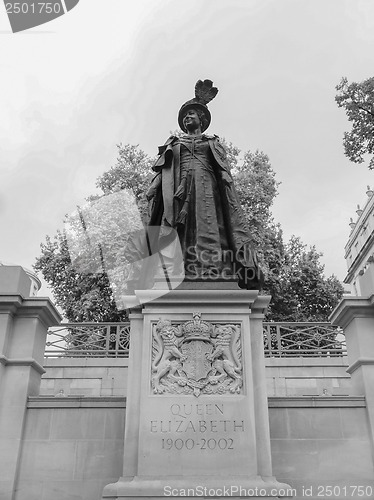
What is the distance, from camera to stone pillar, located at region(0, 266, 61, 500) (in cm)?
655

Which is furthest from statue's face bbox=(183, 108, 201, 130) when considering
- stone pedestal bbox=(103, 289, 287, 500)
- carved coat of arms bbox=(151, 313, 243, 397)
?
carved coat of arms bbox=(151, 313, 243, 397)

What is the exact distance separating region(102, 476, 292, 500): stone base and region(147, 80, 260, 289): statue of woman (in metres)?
2.61

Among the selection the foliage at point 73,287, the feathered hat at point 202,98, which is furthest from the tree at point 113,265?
the feathered hat at point 202,98

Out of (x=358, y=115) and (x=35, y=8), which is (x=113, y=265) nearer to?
(x=358, y=115)

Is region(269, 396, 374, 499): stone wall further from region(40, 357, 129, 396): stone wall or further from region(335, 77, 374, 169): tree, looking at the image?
region(335, 77, 374, 169): tree

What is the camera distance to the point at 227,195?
7867 mm

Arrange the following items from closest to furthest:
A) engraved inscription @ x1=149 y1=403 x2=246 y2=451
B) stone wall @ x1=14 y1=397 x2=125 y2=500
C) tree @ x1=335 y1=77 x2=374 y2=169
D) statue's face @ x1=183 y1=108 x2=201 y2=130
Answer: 1. engraved inscription @ x1=149 y1=403 x2=246 y2=451
2. stone wall @ x1=14 y1=397 x2=125 y2=500
3. statue's face @ x1=183 y1=108 x2=201 y2=130
4. tree @ x1=335 y1=77 x2=374 y2=169

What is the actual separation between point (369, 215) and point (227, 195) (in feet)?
167

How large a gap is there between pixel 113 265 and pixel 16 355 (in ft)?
50.9

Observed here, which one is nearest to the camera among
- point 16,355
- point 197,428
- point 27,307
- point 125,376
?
point 197,428

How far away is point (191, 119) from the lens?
28.1 ft

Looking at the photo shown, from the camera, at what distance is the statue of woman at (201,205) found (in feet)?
23.6

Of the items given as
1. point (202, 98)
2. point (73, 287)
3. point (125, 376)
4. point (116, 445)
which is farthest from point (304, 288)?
point (116, 445)

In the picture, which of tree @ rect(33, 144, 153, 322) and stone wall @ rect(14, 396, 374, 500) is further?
tree @ rect(33, 144, 153, 322)
